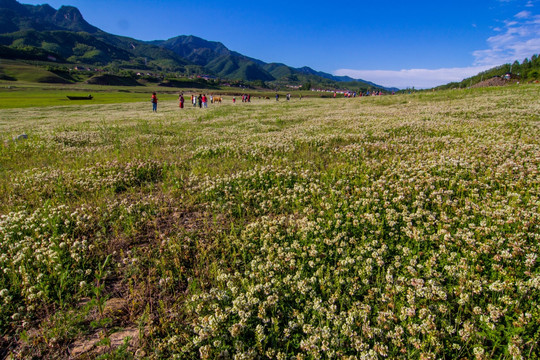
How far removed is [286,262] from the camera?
504 centimetres

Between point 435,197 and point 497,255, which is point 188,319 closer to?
point 497,255

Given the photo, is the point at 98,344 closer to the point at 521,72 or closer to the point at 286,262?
the point at 286,262

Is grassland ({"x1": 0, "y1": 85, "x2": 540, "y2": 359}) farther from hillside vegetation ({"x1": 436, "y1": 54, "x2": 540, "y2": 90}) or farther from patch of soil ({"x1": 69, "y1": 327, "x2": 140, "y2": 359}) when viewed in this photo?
hillside vegetation ({"x1": 436, "y1": 54, "x2": 540, "y2": 90})

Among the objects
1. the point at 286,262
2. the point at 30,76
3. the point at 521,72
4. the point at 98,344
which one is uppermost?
the point at 521,72

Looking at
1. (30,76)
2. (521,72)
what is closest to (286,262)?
(521,72)

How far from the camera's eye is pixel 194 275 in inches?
199

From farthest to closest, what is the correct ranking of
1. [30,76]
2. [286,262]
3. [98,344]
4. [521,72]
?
[30,76], [521,72], [286,262], [98,344]

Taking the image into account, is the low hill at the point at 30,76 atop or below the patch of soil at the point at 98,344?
atop

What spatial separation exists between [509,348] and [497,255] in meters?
1.86

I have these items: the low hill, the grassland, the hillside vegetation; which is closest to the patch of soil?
the grassland

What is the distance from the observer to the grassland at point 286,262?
11.7ft

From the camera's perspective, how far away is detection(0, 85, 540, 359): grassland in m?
3.56

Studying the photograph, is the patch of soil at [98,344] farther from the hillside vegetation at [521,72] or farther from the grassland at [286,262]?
the hillside vegetation at [521,72]

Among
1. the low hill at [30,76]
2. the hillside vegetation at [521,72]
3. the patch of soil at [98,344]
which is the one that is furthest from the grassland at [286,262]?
the low hill at [30,76]
